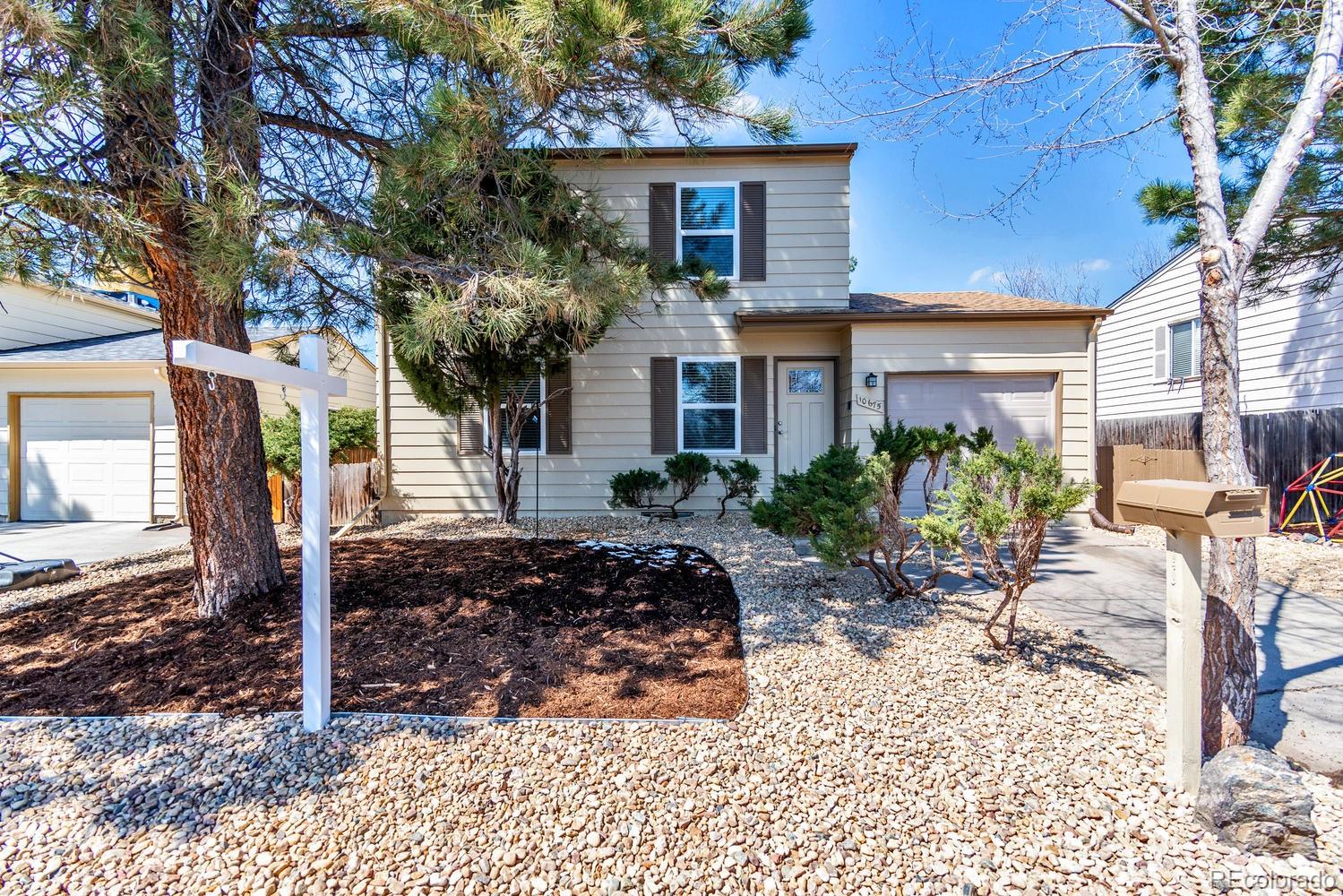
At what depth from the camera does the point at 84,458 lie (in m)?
8.54

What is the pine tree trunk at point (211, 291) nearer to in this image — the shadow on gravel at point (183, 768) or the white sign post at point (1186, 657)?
the shadow on gravel at point (183, 768)

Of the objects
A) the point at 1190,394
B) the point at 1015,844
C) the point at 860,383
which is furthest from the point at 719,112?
the point at 1190,394

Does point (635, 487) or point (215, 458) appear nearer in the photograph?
point (215, 458)

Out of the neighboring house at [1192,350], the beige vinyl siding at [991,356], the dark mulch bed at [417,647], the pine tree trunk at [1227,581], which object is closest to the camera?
the pine tree trunk at [1227,581]

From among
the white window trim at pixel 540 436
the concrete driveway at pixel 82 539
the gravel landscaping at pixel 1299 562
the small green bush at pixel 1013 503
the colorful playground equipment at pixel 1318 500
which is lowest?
the gravel landscaping at pixel 1299 562

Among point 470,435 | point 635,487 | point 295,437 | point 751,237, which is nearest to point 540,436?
point 470,435

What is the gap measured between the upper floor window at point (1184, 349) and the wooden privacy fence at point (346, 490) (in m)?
13.4

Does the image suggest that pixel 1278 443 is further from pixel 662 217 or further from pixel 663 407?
pixel 662 217

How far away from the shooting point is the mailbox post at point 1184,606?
6.31ft

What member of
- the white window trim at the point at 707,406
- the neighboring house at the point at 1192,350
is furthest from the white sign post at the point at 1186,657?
the neighboring house at the point at 1192,350

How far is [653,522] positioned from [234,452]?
4504mm

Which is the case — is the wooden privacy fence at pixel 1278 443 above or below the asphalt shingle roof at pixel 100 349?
below

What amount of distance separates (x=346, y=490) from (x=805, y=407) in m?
6.17

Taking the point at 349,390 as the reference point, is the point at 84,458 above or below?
below
